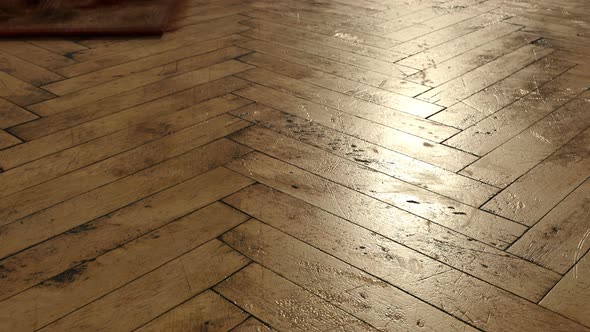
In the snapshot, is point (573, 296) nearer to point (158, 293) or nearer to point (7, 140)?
point (158, 293)

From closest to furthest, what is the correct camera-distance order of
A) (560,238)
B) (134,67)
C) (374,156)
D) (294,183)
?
(560,238) < (294,183) < (374,156) < (134,67)

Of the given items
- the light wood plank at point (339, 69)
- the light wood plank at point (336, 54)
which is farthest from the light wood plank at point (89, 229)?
the light wood plank at point (336, 54)

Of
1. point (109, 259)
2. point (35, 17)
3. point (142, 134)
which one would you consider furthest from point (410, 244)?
point (35, 17)

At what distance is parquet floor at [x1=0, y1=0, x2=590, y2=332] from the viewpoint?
101cm

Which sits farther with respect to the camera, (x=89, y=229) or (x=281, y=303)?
(x=89, y=229)

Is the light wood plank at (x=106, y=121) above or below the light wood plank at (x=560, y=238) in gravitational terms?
above

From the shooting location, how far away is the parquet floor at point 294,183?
101 cm

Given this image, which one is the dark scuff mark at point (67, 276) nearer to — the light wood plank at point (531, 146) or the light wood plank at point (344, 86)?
the light wood plank at point (531, 146)

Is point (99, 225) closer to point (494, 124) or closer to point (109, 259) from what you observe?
point (109, 259)

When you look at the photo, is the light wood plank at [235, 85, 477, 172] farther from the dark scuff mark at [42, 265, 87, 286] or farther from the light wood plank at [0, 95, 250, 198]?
the dark scuff mark at [42, 265, 87, 286]

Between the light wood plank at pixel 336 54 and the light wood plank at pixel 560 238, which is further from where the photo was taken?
the light wood plank at pixel 336 54

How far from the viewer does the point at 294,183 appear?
1.34 m

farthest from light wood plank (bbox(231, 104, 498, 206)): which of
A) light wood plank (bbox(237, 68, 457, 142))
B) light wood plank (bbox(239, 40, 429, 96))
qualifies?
light wood plank (bbox(239, 40, 429, 96))

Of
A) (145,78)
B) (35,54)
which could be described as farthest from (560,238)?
(35,54)
